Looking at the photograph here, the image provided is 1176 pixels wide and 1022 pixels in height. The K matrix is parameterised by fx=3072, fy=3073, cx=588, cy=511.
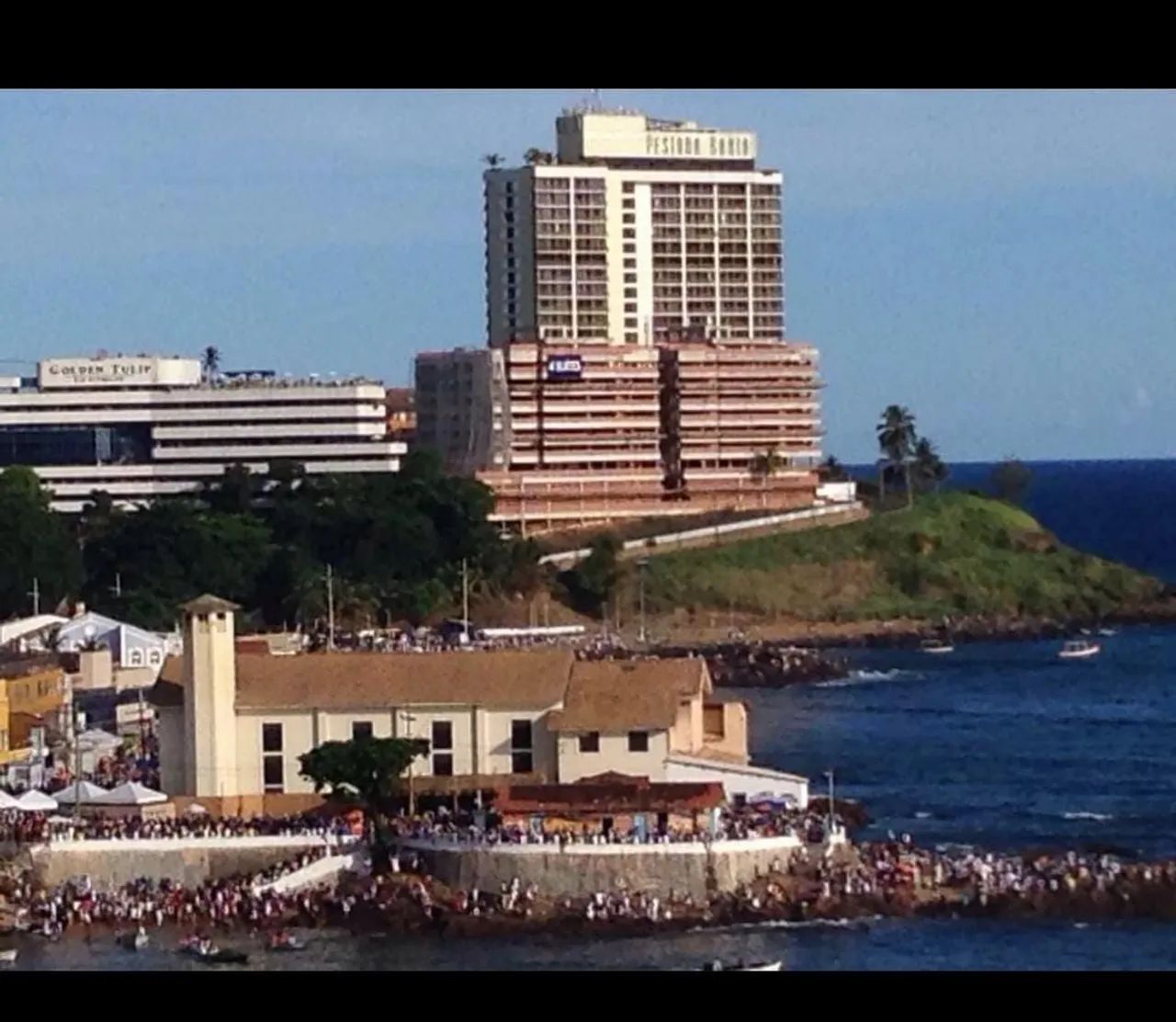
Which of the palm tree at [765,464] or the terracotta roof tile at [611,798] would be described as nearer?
the terracotta roof tile at [611,798]

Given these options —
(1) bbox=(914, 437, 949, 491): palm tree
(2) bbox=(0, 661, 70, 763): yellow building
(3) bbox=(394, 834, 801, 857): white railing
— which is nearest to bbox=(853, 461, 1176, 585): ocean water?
(1) bbox=(914, 437, 949, 491): palm tree

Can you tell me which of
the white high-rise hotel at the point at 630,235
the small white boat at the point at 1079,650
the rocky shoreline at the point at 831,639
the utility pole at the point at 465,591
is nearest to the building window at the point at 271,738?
the rocky shoreline at the point at 831,639

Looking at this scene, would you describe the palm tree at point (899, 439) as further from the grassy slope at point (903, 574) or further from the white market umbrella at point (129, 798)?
the white market umbrella at point (129, 798)

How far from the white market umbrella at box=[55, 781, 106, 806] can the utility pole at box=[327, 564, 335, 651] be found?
1458 cm

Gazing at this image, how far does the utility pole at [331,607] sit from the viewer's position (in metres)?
35.1

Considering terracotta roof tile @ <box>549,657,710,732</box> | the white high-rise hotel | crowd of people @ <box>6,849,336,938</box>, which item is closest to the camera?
crowd of people @ <box>6,849,336,938</box>

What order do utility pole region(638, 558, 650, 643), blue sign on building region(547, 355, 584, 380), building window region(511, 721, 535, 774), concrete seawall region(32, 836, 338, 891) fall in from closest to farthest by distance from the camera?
concrete seawall region(32, 836, 338, 891) < building window region(511, 721, 535, 774) < utility pole region(638, 558, 650, 643) < blue sign on building region(547, 355, 584, 380)

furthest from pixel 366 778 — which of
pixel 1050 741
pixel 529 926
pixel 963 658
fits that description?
pixel 963 658

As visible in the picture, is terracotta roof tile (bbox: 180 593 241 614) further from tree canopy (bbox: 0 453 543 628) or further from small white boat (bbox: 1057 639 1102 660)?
small white boat (bbox: 1057 639 1102 660)

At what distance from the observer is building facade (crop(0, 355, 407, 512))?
49.9 meters

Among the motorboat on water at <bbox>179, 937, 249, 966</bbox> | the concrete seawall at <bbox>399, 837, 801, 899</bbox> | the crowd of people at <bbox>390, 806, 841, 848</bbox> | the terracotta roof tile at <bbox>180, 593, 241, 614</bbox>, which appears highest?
the terracotta roof tile at <bbox>180, 593, 241, 614</bbox>

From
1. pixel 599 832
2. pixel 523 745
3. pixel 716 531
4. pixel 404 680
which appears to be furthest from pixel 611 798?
pixel 716 531

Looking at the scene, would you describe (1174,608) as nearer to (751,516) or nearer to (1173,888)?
(751,516)

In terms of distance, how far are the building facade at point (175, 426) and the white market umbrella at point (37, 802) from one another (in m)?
31.7
